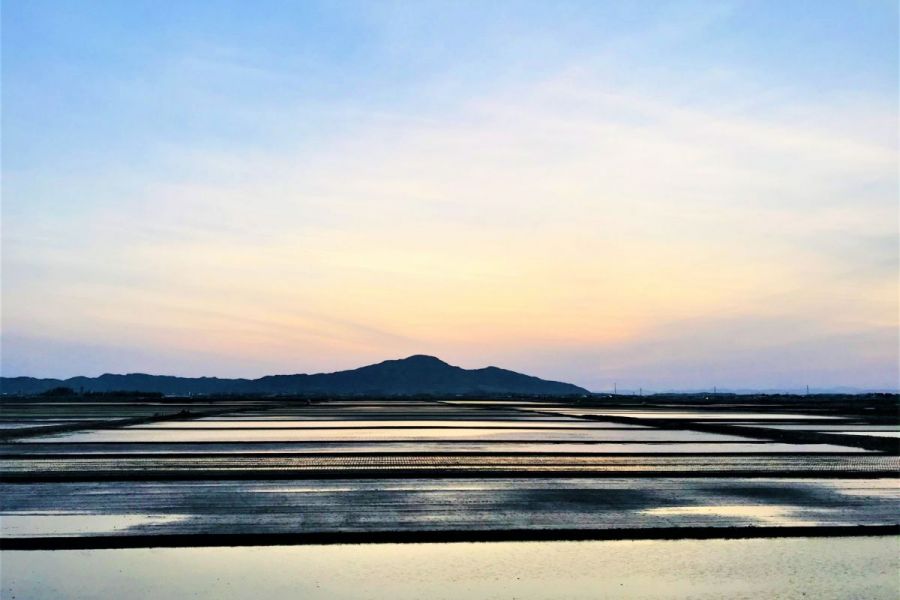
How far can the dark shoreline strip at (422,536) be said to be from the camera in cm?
1208

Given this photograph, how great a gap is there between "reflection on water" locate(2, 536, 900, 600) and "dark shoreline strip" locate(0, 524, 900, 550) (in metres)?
0.27

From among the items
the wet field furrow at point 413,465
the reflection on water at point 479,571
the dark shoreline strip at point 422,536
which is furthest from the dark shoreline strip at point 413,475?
the reflection on water at point 479,571

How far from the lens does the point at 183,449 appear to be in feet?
88.3

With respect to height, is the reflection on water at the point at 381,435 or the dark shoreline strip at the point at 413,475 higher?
the dark shoreline strip at the point at 413,475

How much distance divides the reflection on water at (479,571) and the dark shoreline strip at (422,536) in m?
0.27

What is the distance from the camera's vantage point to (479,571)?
10.8 metres

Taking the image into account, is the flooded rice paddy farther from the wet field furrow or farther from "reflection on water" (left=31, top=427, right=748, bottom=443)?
"reflection on water" (left=31, top=427, right=748, bottom=443)

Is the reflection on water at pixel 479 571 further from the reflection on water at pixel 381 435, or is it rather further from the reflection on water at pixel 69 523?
the reflection on water at pixel 381 435

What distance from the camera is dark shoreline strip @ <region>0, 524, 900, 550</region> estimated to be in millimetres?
12078

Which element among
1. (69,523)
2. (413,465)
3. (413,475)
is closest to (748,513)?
(413,475)

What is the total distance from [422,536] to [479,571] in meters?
2.01

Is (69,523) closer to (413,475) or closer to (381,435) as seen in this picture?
(413,475)

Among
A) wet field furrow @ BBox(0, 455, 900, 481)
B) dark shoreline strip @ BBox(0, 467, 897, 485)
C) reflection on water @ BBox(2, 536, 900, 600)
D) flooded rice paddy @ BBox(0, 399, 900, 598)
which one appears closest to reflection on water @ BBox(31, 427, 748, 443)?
flooded rice paddy @ BBox(0, 399, 900, 598)

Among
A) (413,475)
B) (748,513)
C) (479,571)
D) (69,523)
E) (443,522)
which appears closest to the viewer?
(479,571)
